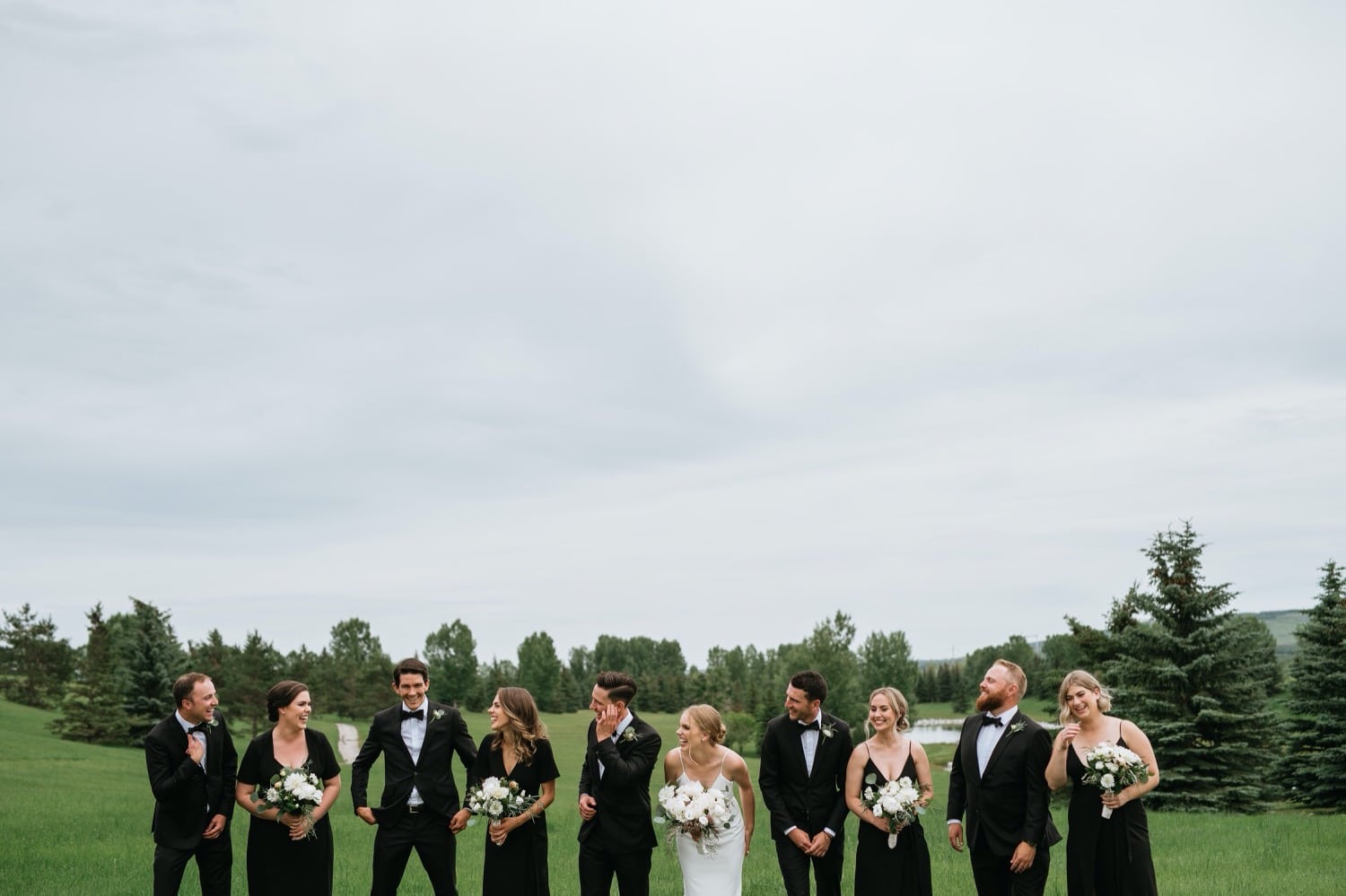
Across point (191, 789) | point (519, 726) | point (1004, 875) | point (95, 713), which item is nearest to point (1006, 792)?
point (1004, 875)

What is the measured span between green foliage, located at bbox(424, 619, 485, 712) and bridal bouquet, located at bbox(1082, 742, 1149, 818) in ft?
270

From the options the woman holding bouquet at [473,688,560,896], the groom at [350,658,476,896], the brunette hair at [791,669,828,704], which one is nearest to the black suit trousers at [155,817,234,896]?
the groom at [350,658,476,896]

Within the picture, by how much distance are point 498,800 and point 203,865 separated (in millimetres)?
2715

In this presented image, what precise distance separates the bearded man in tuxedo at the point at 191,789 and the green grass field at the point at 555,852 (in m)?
4.52

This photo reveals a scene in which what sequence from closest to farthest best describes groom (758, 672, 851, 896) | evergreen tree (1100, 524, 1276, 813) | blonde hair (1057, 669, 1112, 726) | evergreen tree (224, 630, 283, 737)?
blonde hair (1057, 669, 1112, 726)
groom (758, 672, 851, 896)
evergreen tree (1100, 524, 1276, 813)
evergreen tree (224, 630, 283, 737)

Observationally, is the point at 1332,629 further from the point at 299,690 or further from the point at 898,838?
the point at 299,690

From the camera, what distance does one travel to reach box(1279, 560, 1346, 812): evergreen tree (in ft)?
90.6

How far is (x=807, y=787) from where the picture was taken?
29.9ft

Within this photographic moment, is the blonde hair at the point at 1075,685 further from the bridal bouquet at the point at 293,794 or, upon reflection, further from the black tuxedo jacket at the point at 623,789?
the bridal bouquet at the point at 293,794

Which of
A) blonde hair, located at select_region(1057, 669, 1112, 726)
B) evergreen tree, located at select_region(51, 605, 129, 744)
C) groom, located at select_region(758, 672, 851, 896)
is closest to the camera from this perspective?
blonde hair, located at select_region(1057, 669, 1112, 726)

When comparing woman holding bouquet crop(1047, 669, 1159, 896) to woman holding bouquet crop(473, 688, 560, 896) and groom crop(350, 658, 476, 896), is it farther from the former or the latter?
groom crop(350, 658, 476, 896)

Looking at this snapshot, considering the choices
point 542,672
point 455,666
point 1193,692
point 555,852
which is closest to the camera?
point 555,852

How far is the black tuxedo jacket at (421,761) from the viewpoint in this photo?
898 centimetres

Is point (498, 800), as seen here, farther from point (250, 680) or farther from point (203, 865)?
point (250, 680)
